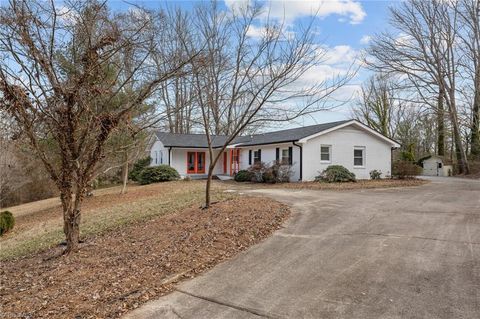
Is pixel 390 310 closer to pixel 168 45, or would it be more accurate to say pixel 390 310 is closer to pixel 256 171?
pixel 168 45

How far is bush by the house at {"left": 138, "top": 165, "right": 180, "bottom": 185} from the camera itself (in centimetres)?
2320

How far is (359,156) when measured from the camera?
20.4 meters

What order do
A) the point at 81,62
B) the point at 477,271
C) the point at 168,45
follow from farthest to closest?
1. the point at 168,45
2. the point at 81,62
3. the point at 477,271

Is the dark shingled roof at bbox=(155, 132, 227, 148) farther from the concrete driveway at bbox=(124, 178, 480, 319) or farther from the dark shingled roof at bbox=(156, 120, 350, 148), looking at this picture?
the concrete driveway at bbox=(124, 178, 480, 319)

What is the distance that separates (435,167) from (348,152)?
11.2 metres

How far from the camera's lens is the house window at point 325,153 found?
63.9 feet

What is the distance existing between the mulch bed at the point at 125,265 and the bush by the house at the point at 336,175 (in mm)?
9875

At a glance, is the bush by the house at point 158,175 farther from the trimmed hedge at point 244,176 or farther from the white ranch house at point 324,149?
the trimmed hedge at point 244,176

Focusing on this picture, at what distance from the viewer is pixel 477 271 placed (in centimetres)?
475

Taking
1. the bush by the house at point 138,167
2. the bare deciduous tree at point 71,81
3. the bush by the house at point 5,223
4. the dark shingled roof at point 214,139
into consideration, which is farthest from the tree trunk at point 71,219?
the bush by the house at point 138,167

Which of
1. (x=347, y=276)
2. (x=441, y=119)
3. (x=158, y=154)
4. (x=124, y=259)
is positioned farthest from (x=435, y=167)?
(x=124, y=259)

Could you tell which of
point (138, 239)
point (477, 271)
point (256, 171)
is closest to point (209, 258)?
point (138, 239)

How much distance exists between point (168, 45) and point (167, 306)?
5839mm

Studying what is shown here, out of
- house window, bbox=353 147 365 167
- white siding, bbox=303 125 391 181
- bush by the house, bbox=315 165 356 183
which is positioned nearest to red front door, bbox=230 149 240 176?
white siding, bbox=303 125 391 181
